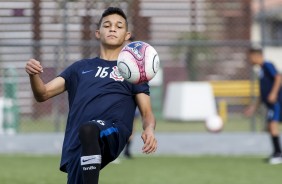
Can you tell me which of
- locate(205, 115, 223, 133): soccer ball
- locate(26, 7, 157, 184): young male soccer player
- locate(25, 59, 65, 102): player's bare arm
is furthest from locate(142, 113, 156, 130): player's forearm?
locate(205, 115, 223, 133): soccer ball

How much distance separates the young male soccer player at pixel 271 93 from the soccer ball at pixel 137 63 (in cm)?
797

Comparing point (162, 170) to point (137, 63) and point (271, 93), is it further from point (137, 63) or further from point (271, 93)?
point (137, 63)

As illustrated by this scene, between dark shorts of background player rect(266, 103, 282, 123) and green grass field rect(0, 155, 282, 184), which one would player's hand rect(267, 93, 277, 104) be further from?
green grass field rect(0, 155, 282, 184)

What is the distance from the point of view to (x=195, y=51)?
63.3 feet

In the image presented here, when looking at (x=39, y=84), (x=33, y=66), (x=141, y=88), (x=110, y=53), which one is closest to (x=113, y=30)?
A: (x=110, y=53)

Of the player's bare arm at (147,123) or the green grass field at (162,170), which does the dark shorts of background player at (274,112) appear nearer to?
the green grass field at (162,170)

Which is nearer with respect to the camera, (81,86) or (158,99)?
(81,86)

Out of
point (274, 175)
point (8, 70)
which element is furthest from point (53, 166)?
point (8, 70)

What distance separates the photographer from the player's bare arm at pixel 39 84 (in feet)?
20.6

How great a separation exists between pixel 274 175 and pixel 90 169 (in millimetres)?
6237

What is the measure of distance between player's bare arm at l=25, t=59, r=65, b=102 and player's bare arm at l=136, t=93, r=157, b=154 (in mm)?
632

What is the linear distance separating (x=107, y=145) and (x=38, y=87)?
0.66 metres

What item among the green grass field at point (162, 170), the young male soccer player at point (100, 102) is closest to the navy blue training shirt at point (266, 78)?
the green grass field at point (162, 170)

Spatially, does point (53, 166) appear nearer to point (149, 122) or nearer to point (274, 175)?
point (274, 175)
